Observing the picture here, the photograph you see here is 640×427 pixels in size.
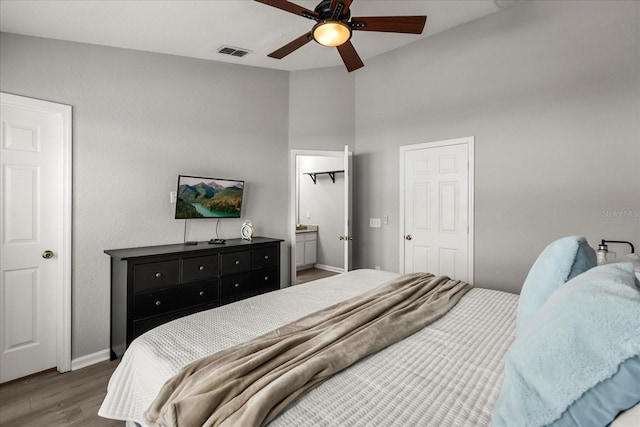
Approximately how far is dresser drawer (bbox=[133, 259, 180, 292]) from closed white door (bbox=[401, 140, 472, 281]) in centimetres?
264

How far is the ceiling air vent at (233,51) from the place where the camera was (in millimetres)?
3285

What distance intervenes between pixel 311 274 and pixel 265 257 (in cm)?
240

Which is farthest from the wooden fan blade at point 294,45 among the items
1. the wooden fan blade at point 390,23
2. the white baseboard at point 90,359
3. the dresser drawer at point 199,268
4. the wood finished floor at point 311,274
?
the wood finished floor at point 311,274

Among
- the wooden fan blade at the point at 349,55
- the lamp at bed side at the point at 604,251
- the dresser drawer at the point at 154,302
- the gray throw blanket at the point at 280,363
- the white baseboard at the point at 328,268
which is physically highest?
the wooden fan blade at the point at 349,55

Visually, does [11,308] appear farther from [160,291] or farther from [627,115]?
[627,115]

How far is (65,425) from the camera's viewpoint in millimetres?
2010

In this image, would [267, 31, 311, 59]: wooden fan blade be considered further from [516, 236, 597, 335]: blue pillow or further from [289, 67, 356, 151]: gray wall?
[516, 236, 597, 335]: blue pillow

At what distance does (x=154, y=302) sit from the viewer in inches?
106

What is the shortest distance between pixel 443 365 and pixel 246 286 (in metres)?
2.45

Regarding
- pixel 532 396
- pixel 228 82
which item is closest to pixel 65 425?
pixel 532 396

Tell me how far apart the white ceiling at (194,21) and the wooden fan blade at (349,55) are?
540 mm

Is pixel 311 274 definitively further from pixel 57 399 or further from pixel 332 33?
pixel 332 33

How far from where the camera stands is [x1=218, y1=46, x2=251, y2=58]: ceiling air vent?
129 inches

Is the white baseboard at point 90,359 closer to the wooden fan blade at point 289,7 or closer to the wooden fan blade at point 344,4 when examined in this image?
the wooden fan blade at point 289,7
